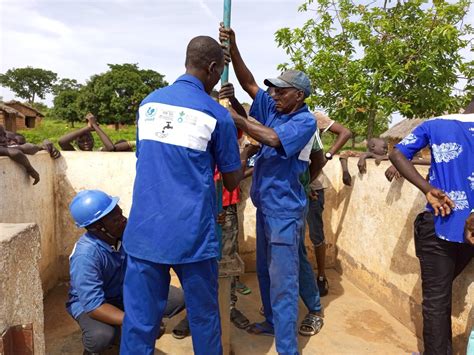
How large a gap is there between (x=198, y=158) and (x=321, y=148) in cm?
151

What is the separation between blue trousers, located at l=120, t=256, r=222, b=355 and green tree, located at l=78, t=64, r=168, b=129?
32.3 metres

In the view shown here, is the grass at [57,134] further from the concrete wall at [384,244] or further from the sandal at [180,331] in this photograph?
the sandal at [180,331]

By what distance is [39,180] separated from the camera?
359cm

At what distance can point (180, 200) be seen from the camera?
1985 millimetres

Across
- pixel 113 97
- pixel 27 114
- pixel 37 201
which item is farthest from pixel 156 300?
pixel 27 114

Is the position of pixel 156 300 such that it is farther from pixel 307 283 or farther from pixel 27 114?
pixel 27 114

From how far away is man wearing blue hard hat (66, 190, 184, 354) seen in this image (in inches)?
94.2

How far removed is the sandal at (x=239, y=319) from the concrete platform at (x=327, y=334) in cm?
6

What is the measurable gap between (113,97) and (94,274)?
111 feet

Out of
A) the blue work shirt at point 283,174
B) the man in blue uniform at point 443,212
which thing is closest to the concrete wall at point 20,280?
the blue work shirt at point 283,174

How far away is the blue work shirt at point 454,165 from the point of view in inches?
92.8

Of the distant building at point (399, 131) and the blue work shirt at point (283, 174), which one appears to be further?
the distant building at point (399, 131)

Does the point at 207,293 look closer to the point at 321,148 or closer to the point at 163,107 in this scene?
the point at 163,107

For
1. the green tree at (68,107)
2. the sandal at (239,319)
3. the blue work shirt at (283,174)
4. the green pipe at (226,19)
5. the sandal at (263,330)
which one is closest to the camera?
the green pipe at (226,19)
